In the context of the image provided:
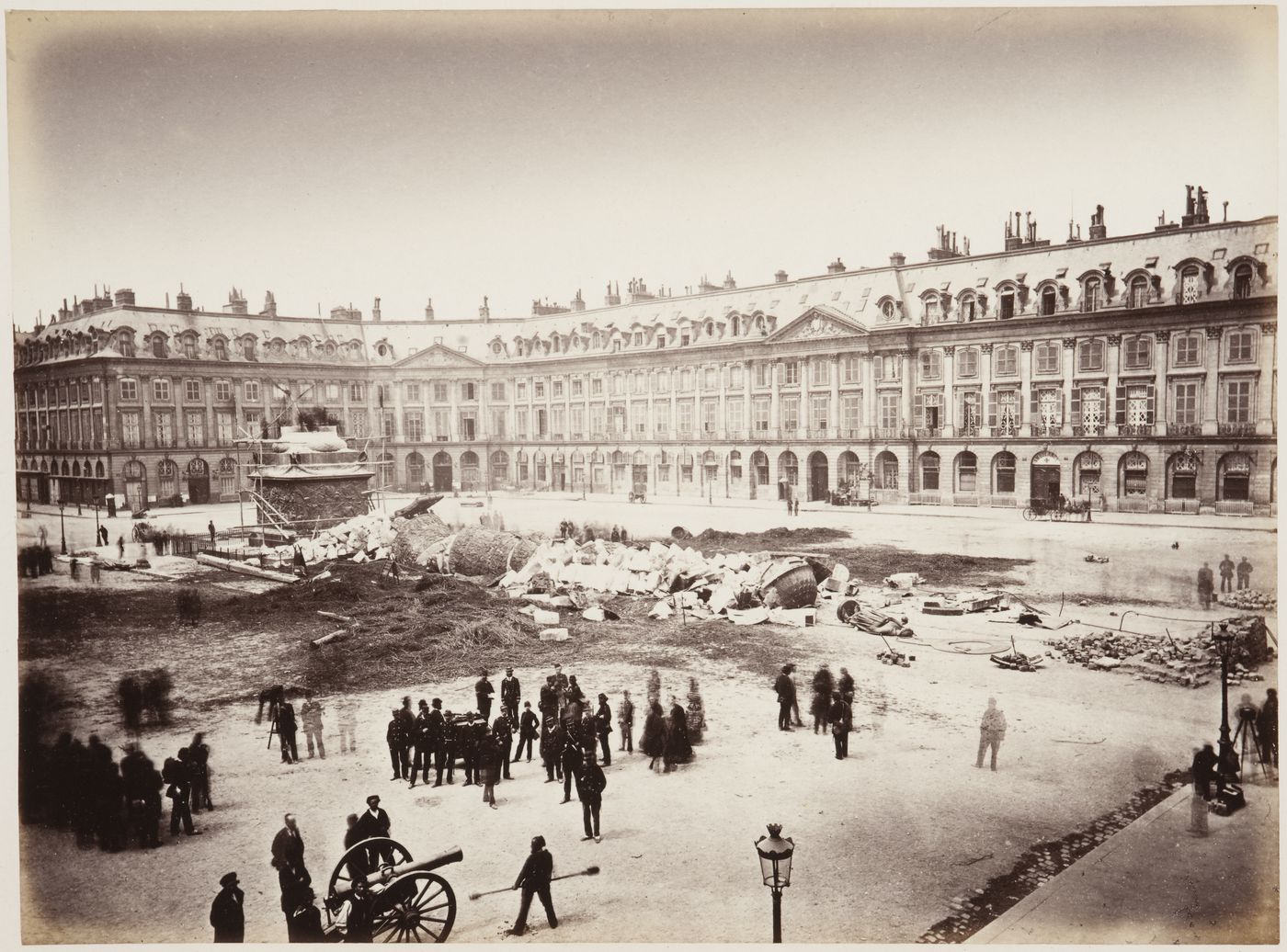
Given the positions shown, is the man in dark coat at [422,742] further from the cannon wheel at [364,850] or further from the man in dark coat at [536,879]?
the man in dark coat at [536,879]

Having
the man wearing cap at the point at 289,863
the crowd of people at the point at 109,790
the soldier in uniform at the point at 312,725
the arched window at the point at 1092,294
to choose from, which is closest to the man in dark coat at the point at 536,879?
the man wearing cap at the point at 289,863

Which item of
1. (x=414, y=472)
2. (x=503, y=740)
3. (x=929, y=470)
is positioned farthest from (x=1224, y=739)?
(x=414, y=472)

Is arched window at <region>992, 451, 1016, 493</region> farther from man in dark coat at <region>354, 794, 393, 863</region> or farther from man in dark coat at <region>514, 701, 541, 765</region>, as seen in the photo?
man in dark coat at <region>354, 794, 393, 863</region>

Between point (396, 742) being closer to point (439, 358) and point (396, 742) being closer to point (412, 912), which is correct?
point (412, 912)

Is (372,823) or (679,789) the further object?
(679,789)

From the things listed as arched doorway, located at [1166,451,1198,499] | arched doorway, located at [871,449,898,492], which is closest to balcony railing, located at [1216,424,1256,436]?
arched doorway, located at [1166,451,1198,499]

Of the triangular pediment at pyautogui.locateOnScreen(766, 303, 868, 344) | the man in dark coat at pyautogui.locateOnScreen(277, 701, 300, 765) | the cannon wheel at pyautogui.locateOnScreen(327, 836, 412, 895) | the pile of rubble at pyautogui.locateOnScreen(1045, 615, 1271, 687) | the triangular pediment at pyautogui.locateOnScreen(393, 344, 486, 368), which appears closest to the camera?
the cannon wheel at pyautogui.locateOnScreen(327, 836, 412, 895)
